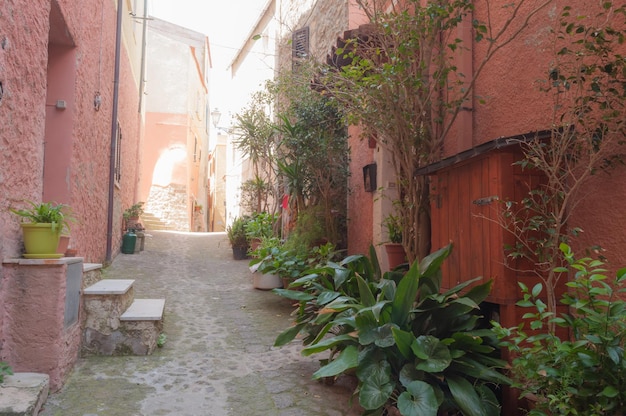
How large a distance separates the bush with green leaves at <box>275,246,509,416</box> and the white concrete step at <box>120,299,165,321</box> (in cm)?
162

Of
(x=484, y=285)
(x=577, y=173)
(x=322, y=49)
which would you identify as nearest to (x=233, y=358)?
(x=484, y=285)

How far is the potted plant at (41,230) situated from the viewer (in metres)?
3.13

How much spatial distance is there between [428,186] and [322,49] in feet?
18.6

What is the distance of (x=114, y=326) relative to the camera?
12.9ft

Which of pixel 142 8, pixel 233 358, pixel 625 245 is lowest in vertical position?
pixel 233 358

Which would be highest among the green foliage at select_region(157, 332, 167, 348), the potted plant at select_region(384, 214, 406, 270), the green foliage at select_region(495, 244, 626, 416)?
the potted plant at select_region(384, 214, 406, 270)

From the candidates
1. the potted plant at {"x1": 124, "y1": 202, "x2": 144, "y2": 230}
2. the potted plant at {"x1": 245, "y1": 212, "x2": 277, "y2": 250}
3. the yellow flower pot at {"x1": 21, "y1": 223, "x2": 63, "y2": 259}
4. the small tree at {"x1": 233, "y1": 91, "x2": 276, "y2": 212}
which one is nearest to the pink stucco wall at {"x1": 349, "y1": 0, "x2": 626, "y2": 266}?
the yellow flower pot at {"x1": 21, "y1": 223, "x2": 63, "y2": 259}

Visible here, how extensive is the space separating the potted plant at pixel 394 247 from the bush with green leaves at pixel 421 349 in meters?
1.61

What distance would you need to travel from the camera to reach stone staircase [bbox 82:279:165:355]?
3867mm

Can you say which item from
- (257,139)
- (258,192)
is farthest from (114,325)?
(258,192)

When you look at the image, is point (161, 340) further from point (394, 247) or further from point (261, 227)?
point (261, 227)

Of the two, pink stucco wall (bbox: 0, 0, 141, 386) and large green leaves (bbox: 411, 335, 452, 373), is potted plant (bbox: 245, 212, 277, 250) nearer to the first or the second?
pink stucco wall (bbox: 0, 0, 141, 386)

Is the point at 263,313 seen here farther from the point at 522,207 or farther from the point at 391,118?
the point at 522,207

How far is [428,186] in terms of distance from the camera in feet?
13.0
